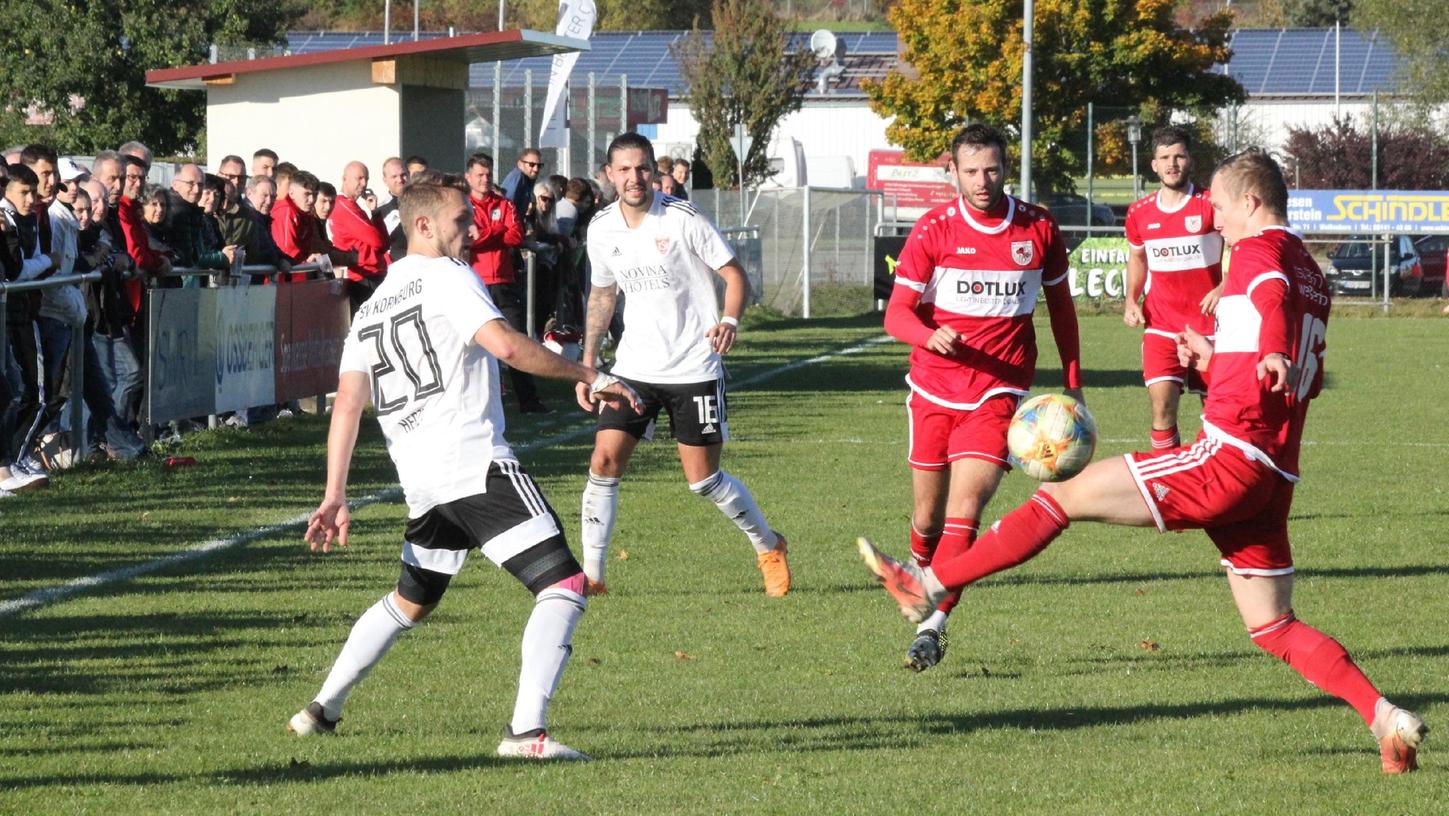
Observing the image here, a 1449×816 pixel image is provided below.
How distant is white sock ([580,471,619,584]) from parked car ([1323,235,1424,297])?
101 feet

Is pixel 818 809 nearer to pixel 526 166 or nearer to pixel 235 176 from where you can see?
pixel 235 176

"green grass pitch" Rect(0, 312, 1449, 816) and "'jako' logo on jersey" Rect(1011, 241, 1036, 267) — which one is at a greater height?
"'jako' logo on jersey" Rect(1011, 241, 1036, 267)

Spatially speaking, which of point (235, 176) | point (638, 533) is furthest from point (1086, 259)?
point (638, 533)

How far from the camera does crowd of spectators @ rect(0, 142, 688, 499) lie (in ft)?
40.6

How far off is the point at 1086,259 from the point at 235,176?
2338cm

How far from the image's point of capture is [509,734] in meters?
6.18

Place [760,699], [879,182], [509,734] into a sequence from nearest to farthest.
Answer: [509,734] → [760,699] → [879,182]

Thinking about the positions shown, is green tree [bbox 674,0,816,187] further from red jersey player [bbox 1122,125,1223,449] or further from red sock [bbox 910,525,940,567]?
red sock [bbox 910,525,940,567]

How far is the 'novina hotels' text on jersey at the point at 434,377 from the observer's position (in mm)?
6133

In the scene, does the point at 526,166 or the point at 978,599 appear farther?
the point at 526,166

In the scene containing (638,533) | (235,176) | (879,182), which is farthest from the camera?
(879,182)

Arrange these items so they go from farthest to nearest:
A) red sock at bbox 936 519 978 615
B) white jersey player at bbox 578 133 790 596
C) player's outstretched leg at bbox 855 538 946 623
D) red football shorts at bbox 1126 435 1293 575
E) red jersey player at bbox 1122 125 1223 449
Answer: red jersey player at bbox 1122 125 1223 449 → white jersey player at bbox 578 133 790 596 → red sock at bbox 936 519 978 615 → player's outstretched leg at bbox 855 538 946 623 → red football shorts at bbox 1126 435 1293 575

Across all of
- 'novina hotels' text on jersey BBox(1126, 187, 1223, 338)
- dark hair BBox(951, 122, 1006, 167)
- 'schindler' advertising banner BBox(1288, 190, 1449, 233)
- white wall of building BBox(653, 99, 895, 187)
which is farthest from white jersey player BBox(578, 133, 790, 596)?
white wall of building BBox(653, 99, 895, 187)

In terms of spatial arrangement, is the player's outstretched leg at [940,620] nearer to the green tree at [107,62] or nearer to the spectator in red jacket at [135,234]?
the spectator in red jacket at [135,234]
